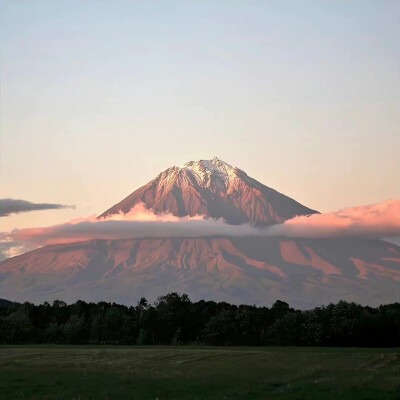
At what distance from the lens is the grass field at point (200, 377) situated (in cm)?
4312

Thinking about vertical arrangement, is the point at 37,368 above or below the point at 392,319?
below

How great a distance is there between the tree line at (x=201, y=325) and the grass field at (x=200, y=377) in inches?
1723

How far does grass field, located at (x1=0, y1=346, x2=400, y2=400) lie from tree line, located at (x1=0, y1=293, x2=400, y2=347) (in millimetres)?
43775

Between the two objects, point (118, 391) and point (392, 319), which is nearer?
point (118, 391)

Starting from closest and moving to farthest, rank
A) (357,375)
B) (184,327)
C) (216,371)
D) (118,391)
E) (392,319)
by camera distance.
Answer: (118,391), (357,375), (216,371), (392,319), (184,327)

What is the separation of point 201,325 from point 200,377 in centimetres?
8461

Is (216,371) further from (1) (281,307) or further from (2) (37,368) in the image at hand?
(1) (281,307)

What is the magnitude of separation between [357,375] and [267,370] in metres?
7.43

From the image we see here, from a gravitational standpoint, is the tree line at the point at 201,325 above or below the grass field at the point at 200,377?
above

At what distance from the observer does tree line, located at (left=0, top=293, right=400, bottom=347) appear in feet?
381

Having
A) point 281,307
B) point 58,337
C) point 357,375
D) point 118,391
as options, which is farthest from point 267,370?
point 281,307

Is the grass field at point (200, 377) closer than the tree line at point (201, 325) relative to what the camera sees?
Yes

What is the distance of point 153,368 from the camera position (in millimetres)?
58969

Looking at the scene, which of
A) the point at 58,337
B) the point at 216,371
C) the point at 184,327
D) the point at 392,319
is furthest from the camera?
the point at 184,327
